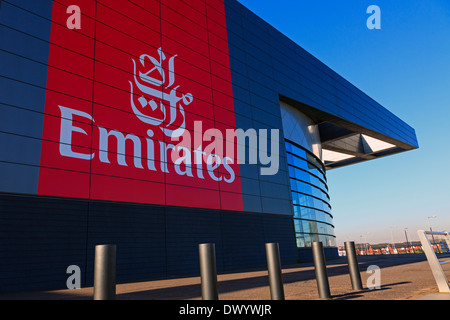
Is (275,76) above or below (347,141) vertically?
above

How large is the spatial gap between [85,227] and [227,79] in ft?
35.0

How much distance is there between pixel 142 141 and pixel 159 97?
230cm

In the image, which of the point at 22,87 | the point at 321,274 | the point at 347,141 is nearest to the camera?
the point at 321,274

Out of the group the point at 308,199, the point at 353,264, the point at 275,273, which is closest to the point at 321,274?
the point at 275,273

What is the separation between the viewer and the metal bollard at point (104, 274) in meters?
3.12

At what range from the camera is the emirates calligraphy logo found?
12539 millimetres

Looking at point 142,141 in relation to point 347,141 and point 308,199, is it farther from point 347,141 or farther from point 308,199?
point 347,141

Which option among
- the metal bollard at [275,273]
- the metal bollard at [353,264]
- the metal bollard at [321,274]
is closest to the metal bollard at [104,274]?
the metal bollard at [275,273]

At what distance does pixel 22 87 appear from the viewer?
372 inches

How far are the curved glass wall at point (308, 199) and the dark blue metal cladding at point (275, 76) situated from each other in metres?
3.44

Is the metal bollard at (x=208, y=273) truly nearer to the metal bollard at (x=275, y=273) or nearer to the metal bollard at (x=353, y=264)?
the metal bollard at (x=275, y=273)

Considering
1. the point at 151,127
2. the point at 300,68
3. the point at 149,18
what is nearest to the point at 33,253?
the point at 151,127

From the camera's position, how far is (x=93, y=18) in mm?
11789
